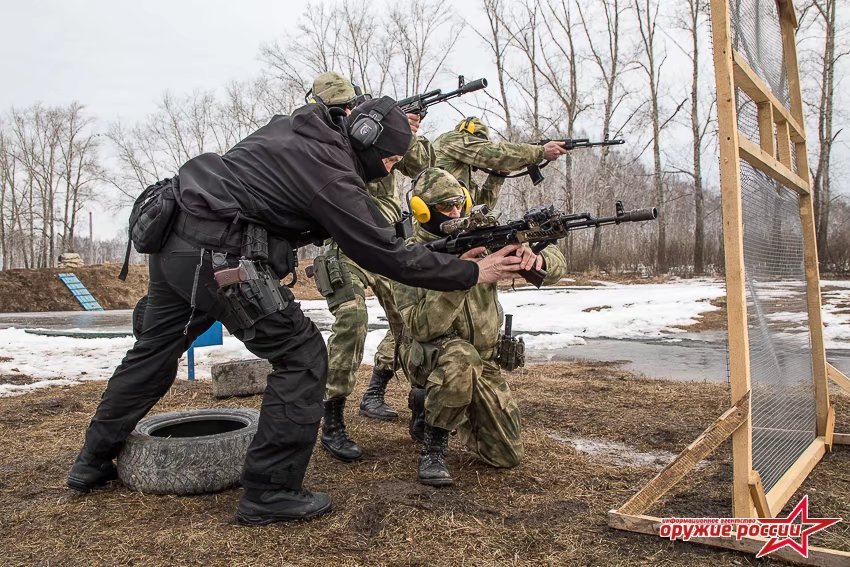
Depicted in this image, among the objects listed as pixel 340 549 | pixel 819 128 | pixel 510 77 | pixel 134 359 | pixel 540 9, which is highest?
pixel 540 9

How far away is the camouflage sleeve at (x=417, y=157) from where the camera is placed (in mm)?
4925

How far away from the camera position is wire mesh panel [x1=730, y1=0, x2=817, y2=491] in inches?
123

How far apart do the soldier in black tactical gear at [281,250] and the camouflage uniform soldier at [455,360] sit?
0.61 metres

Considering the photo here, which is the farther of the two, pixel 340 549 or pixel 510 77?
pixel 510 77

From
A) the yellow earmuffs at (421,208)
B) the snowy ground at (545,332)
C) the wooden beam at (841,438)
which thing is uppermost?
the yellow earmuffs at (421,208)

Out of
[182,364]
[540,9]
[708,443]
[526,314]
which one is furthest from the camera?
[540,9]

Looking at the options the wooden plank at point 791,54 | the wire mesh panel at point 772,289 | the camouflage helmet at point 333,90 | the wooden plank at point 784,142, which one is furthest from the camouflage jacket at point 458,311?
the wooden plank at point 791,54

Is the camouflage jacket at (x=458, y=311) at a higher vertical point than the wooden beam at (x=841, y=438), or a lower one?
higher

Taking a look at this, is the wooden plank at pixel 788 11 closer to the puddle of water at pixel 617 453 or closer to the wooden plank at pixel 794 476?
the wooden plank at pixel 794 476

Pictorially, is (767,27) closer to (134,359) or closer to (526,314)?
(134,359)

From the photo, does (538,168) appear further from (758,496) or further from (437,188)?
(758,496)

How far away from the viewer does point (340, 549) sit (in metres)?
2.72

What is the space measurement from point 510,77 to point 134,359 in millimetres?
30887

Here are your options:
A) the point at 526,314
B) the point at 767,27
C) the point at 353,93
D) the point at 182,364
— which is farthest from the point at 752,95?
the point at 526,314
